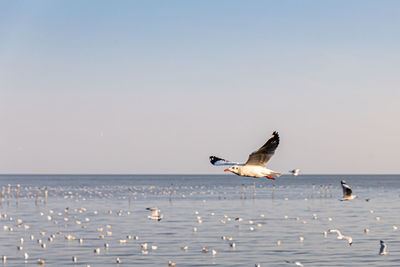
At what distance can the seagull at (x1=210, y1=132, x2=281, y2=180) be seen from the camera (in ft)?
68.4

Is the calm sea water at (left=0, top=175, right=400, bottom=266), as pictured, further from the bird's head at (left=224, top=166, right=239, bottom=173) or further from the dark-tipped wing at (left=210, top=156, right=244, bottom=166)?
the bird's head at (left=224, top=166, right=239, bottom=173)

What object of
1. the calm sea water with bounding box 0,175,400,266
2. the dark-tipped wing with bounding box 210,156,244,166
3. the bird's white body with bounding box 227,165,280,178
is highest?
the dark-tipped wing with bounding box 210,156,244,166

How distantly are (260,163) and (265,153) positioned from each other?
2.34ft

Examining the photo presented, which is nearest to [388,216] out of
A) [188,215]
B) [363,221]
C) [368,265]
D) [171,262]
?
[363,221]

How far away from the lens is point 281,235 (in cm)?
6444

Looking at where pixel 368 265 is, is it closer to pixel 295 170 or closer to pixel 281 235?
pixel 281 235

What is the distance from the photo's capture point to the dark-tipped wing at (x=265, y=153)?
2081 centimetres

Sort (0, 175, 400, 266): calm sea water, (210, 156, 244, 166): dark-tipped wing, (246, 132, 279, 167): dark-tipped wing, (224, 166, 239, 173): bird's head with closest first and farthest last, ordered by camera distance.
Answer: (246, 132, 279, 167): dark-tipped wing < (224, 166, 239, 173): bird's head < (210, 156, 244, 166): dark-tipped wing < (0, 175, 400, 266): calm sea water

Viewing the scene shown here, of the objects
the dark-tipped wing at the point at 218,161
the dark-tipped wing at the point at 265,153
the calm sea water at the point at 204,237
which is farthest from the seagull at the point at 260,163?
the calm sea water at the point at 204,237

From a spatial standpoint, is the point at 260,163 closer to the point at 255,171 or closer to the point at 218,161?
the point at 255,171

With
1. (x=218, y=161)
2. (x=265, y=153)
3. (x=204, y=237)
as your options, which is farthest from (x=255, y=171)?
(x=204, y=237)

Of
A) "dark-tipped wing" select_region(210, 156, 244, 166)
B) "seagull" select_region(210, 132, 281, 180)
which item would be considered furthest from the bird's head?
"dark-tipped wing" select_region(210, 156, 244, 166)

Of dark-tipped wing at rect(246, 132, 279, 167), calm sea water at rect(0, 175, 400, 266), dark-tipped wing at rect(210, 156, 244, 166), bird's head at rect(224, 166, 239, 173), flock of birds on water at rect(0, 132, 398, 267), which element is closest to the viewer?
dark-tipped wing at rect(246, 132, 279, 167)

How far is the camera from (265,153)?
21234mm
